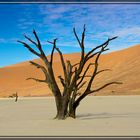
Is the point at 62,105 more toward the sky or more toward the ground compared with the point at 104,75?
more toward the ground

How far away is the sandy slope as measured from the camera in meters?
63.2

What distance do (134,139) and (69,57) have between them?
10170 centimetres

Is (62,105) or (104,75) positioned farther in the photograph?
(104,75)

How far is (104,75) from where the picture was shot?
78.1m

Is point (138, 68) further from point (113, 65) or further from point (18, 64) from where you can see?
point (18, 64)

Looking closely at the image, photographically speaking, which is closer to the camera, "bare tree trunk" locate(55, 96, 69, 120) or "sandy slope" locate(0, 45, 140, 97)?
"bare tree trunk" locate(55, 96, 69, 120)

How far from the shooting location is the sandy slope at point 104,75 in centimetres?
6322

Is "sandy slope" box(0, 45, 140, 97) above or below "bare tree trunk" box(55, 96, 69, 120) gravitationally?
above

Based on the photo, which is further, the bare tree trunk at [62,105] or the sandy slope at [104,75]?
the sandy slope at [104,75]

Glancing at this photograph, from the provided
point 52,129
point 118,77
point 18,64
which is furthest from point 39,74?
point 52,129

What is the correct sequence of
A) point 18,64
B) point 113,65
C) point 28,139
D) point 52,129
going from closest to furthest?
point 28,139, point 52,129, point 113,65, point 18,64

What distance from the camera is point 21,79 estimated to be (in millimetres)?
102438

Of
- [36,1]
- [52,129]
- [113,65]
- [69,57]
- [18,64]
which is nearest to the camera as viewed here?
[36,1]

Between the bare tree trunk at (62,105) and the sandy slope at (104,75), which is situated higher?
the sandy slope at (104,75)
